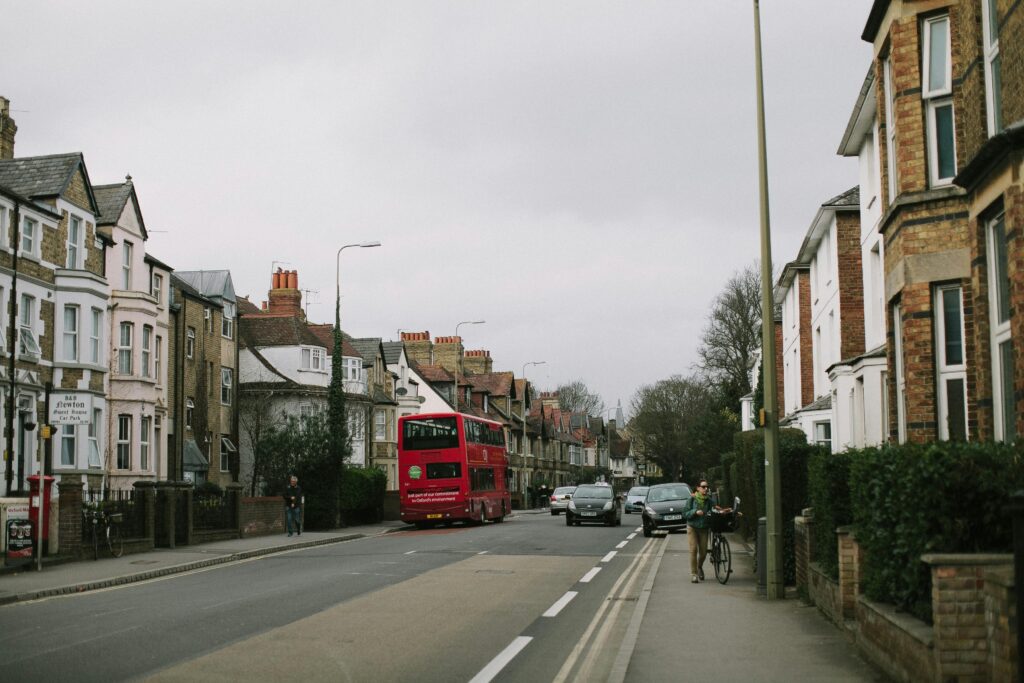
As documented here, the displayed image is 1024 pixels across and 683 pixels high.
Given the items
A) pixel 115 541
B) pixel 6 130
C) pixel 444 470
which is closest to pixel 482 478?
pixel 444 470

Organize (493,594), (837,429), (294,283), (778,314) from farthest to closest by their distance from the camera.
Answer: (294,283) → (778,314) → (837,429) → (493,594)

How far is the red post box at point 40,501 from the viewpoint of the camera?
22.0m

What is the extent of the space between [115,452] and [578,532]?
620 inches

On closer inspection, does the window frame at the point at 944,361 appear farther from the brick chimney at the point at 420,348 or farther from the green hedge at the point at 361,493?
the brick chimney at the point at 420,348

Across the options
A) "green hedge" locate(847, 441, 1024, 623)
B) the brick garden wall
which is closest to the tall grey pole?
"green hedge" locate(847, 441, 1024, 623)

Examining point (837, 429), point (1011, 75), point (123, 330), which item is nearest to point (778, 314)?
point (837, 429)

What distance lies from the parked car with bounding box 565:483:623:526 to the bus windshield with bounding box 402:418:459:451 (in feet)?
17.8

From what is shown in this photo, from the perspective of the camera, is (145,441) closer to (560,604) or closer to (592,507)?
(592,507)

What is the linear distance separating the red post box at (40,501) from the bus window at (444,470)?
Answer: 18132mm

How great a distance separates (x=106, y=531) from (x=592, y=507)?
20745 millimetres

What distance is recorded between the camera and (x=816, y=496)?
13.0 meters

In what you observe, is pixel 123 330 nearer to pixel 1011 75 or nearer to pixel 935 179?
pixel 935 179

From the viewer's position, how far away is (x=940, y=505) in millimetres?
7559

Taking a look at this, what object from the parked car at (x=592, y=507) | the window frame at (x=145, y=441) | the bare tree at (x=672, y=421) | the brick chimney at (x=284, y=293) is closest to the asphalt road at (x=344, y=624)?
the window frame at (x=145, y=441)
